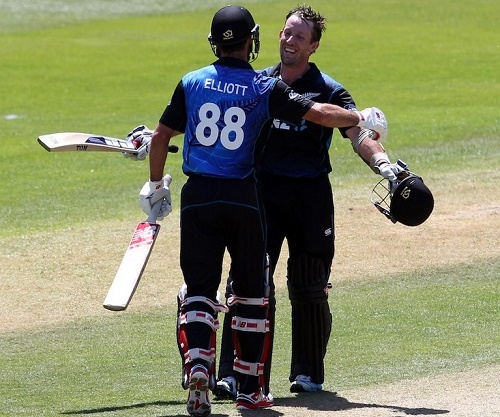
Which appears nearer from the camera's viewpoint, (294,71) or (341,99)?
(341,99)

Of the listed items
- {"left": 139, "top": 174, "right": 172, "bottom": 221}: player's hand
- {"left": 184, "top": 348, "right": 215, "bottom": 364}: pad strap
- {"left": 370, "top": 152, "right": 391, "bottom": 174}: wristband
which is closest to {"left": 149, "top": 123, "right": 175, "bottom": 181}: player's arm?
{"left": 139, "top": 174, "right": 172, "bottom": 221}: player's hand

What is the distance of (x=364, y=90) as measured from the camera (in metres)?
22.4

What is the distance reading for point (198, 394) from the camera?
19.7 ft

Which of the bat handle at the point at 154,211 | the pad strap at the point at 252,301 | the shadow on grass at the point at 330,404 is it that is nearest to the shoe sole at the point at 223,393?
the shadow on grass at the point at 330,404

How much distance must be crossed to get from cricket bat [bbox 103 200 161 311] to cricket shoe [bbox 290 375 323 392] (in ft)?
3.77

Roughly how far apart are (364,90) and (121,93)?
452 cm

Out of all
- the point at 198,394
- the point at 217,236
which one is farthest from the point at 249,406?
the point at 217,236

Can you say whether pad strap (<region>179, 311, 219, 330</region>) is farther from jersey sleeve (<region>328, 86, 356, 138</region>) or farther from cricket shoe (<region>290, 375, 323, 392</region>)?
jersey sleeve (<region>328, 86, 356, 138</region>)

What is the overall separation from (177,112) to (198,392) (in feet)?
4.64

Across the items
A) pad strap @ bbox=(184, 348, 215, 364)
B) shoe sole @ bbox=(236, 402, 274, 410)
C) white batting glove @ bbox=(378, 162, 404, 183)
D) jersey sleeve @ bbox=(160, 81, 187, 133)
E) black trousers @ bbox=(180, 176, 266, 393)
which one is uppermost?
jersey sleeve @ bbox=(160, 81, 187, 133)

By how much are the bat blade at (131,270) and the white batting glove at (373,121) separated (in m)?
1.25

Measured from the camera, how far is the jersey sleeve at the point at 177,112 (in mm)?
Answer: 6250

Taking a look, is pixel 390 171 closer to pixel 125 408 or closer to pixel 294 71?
pixel 294 71

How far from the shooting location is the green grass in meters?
6.93
